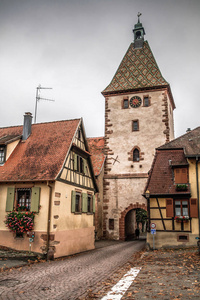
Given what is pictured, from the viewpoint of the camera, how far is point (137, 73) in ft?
95.0

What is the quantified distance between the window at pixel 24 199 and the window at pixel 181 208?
8.52 meters

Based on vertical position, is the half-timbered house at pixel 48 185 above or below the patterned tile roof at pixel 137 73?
below

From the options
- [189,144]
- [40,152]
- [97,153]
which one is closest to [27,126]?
[40,152]

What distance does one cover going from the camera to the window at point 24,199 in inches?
553

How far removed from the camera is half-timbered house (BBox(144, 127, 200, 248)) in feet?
54.1

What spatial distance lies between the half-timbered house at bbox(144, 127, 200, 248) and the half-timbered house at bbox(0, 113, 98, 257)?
13.4 feet

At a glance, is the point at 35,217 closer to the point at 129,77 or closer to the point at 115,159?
the point at 115,159

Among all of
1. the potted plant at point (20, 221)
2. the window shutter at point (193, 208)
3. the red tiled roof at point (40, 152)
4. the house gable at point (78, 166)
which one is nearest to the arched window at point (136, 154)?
the house gable at point (78, 166)

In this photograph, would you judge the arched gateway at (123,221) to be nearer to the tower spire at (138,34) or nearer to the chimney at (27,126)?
the chimney at (27,126)

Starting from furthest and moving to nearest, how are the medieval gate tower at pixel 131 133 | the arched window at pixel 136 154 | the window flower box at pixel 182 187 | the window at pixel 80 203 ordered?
the arched window at pixel 136 154
the medieval gate tower at pixel 131 133
the window flower box at pixel 182 187
the window at pixel 80 203

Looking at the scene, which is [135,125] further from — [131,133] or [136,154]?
[136,154]

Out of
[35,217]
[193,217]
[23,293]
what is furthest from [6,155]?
[193,217]

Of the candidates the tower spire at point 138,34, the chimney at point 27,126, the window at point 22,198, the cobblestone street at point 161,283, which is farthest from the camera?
the tower spire at point 138,34

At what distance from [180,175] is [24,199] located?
9095 mm
